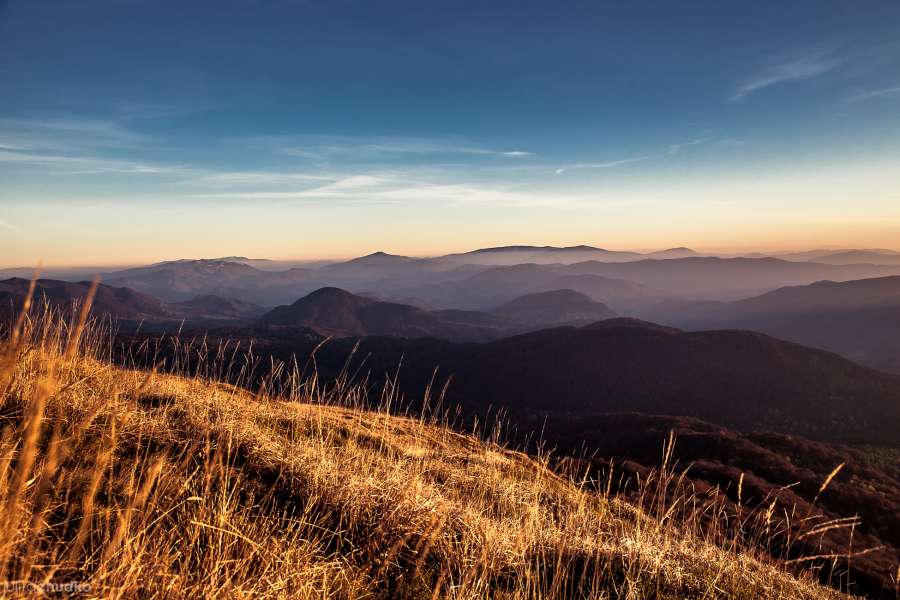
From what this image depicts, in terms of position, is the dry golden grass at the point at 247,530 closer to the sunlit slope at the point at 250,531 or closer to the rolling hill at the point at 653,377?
the sunlit slope at the point at 250,531

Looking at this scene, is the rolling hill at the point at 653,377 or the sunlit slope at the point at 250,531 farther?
the rolling hill at the point at 653,377

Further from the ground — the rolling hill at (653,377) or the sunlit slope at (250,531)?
the sunlit slope at (250,531)

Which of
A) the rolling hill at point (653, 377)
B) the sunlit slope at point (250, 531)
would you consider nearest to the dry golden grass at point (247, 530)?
Result: the sunlit slope at point (250, 531)

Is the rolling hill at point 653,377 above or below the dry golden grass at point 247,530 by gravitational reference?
below

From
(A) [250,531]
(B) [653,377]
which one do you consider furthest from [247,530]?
(B) [653,377]

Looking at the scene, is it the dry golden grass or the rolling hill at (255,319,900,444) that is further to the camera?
Answer: the rolling hill at (255,319,900,444)

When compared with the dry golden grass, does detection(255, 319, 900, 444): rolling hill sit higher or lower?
lower

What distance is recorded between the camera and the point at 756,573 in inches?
166

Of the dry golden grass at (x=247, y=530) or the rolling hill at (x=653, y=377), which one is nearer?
the dry golden grass at (x=247, y=530)

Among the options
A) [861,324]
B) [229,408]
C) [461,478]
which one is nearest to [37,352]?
[229,408]

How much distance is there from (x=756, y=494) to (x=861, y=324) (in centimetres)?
21384

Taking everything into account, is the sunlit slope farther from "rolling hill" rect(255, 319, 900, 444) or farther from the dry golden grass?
"rolling hill" rect(255, 319, 900, 444)

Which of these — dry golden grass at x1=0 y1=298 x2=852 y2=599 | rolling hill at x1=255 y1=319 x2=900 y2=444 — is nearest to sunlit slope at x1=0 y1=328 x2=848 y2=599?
dry golden grass at x1=0 y1=298 x2=852 y2=599

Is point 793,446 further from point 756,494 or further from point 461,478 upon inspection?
point 461,478
